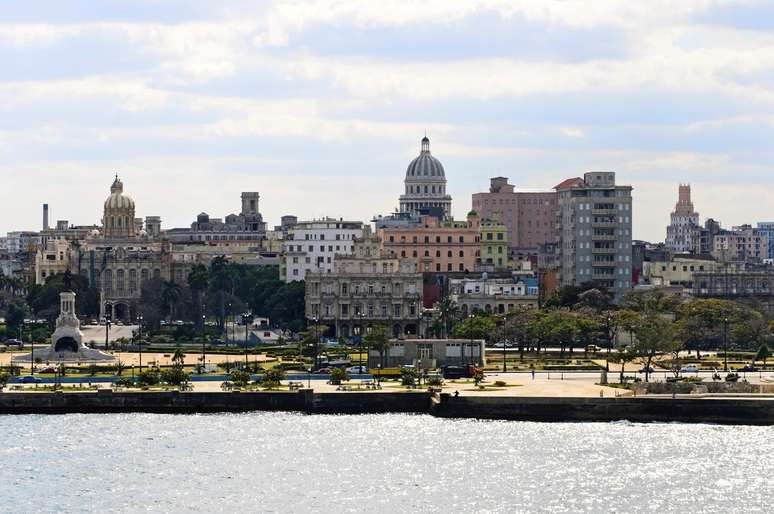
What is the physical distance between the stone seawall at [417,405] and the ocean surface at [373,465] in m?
2.15

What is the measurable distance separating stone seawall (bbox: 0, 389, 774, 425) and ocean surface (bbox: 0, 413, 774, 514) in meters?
2.15

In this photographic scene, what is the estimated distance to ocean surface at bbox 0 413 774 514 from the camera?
4048 inches

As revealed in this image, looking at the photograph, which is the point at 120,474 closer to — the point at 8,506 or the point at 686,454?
the point at 8,506

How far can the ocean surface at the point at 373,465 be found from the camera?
102812 millimetres

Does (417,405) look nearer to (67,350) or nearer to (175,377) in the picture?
(175,377)

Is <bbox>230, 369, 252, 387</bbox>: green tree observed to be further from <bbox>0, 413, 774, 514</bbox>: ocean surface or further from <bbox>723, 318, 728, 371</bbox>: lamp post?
<bbox>723, 318, 728, 371</bbox>: lamp post

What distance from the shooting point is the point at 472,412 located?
135000mm

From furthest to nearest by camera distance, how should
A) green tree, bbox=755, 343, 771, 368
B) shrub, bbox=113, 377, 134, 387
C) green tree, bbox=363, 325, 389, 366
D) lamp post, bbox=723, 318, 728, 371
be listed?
green tree, bbox=755, 343, 771, 368 → green tree, bbox=363, 325, 389, 366 → lamp post, bbox=723, 318, 728, 371 → shrub, bbox=113, 377, 134, 387

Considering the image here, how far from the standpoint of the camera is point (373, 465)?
373 feet

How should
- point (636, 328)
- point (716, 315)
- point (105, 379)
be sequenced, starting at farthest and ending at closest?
point (716, 315) → point (636, 328) → point (105, 379)

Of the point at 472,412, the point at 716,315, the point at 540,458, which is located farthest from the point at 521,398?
the point at 716,315

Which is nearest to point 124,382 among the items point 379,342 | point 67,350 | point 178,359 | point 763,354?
point 379,342

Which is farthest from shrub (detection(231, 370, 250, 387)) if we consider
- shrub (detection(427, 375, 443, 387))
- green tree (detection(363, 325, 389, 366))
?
green tree (detection(363, 325, 389, 366))

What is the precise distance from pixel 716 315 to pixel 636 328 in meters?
19.8
